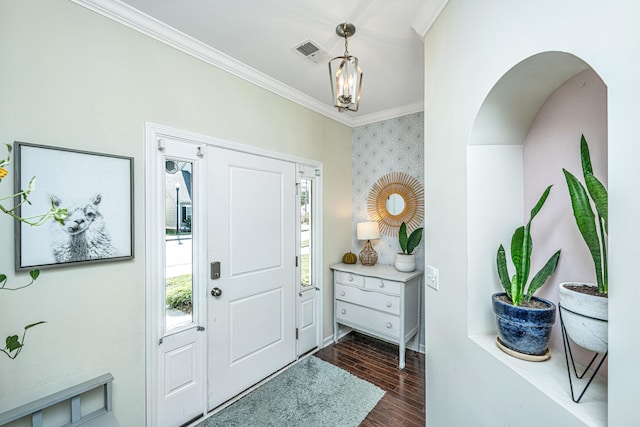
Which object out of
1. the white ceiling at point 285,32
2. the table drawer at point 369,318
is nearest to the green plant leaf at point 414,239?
the table drawer at point 369,318

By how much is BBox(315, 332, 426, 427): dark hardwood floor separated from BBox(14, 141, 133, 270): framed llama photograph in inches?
78.9

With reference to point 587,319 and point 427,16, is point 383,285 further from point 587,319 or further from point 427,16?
point 427,16

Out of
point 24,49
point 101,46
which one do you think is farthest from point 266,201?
point 24,49

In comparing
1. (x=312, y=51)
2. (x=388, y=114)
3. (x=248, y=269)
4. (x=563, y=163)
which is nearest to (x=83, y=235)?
(x=248, y=269)

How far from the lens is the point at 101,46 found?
58.0 inches

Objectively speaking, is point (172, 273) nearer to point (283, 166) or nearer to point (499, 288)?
point (283, 166)

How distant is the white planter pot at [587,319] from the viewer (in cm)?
73

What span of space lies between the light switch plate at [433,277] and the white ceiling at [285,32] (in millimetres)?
1398

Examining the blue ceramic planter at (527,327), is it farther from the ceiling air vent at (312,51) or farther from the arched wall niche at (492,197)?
the ceiling air vent at (312,51)

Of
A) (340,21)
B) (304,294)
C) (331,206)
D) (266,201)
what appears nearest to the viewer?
(340,21)

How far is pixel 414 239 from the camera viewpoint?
107 inches

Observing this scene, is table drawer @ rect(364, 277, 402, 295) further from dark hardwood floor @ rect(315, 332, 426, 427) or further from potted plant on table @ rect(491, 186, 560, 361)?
potted plant on table @ rect(491, 186, 560, 361)

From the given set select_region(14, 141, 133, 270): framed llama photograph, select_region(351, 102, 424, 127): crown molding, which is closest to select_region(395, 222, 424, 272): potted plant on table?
select_region(351, 102, 424, 127): crown molding

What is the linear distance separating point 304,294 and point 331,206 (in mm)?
1000
